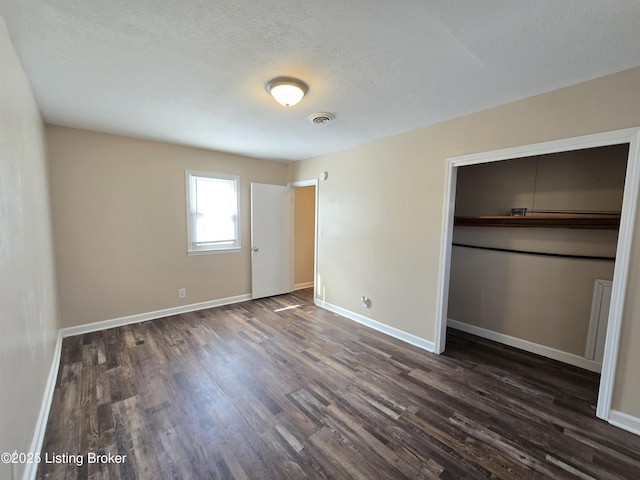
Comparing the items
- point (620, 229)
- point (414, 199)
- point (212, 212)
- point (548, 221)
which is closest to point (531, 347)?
point (548, 221)

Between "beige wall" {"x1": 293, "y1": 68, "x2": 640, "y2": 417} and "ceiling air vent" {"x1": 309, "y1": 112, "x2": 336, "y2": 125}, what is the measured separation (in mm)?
933

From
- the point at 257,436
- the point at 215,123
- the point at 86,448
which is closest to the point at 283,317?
the point at 257,436

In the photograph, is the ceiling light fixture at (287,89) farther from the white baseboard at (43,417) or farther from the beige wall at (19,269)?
the white baseboard at (43,417)

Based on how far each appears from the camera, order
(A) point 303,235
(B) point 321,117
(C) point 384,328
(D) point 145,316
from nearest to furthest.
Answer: (B) point 321,117
(C) point 384,328
(D) point 145,316
(A) point 303,235

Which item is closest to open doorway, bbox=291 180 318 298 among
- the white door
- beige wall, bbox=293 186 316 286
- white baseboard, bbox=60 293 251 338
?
beige wall, bbox=293 186 316 286

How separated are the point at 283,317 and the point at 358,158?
2483 millimetres

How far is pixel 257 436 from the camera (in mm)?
1676

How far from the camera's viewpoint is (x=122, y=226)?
129 inches

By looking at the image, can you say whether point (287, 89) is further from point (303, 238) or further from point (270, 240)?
point (303, 238)

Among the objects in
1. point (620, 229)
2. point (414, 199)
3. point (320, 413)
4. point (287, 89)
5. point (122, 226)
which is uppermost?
point (287, 89)

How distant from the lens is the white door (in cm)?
439

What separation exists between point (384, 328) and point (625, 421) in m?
1.97

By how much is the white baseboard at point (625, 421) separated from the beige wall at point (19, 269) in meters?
3.45

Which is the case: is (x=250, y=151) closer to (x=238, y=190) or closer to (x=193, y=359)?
(x=238, y=190)
